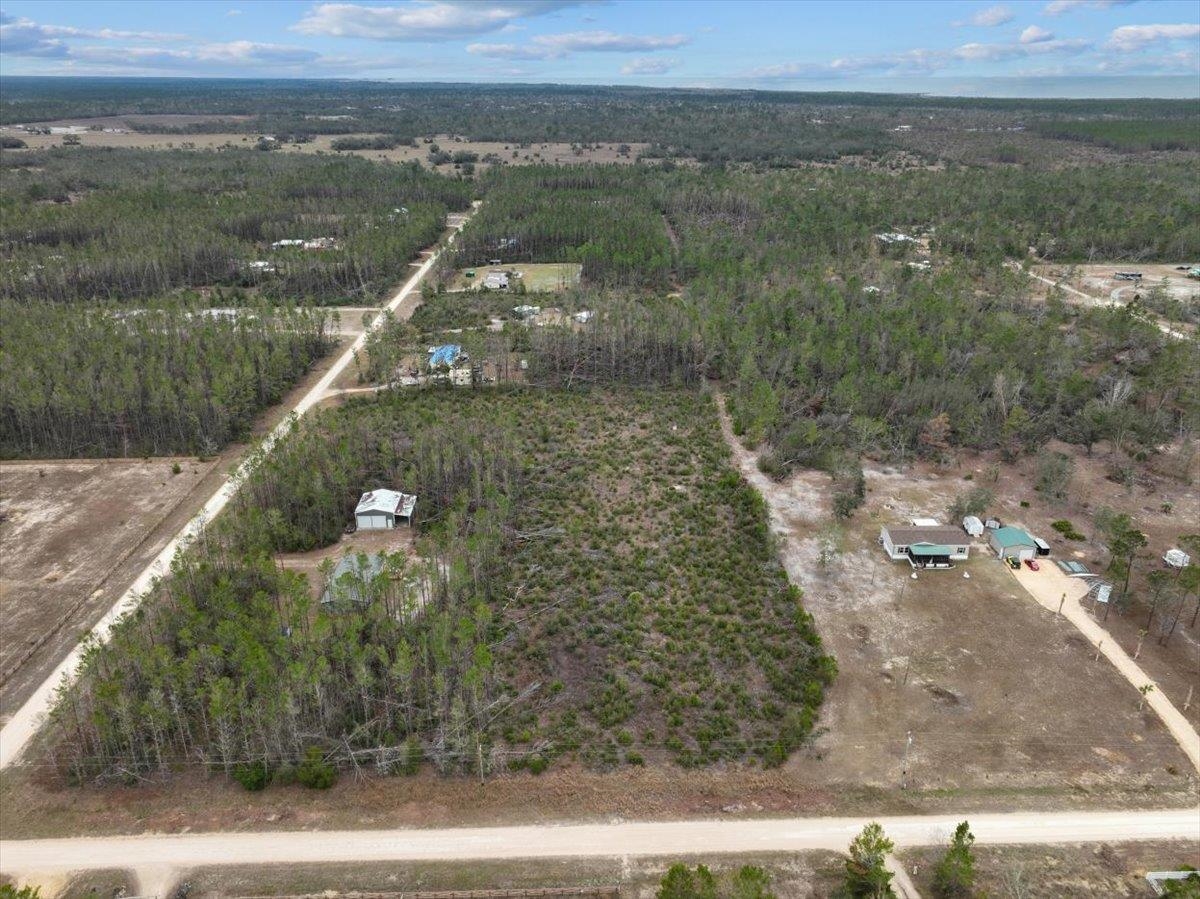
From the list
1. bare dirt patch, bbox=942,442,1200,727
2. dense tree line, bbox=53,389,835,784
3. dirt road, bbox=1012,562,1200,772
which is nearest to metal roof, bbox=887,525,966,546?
dirt road, bbox=1012,562,1200,772

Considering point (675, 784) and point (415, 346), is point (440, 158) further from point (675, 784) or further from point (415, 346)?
point (675, 784)

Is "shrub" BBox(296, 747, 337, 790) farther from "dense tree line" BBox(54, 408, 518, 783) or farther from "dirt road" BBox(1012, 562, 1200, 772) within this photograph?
"dirt road" BBox(1012, 562, 1200, 772)

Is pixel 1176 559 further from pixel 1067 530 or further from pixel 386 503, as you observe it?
pixel 386 503

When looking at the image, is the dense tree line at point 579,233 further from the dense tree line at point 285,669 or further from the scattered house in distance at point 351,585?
the scattered house in distance at point 351,585

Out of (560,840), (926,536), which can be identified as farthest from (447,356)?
(560,840)

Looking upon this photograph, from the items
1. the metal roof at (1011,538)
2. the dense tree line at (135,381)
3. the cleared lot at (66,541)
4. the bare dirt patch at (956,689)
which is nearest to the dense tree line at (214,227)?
the dense tree line at (135,381)
